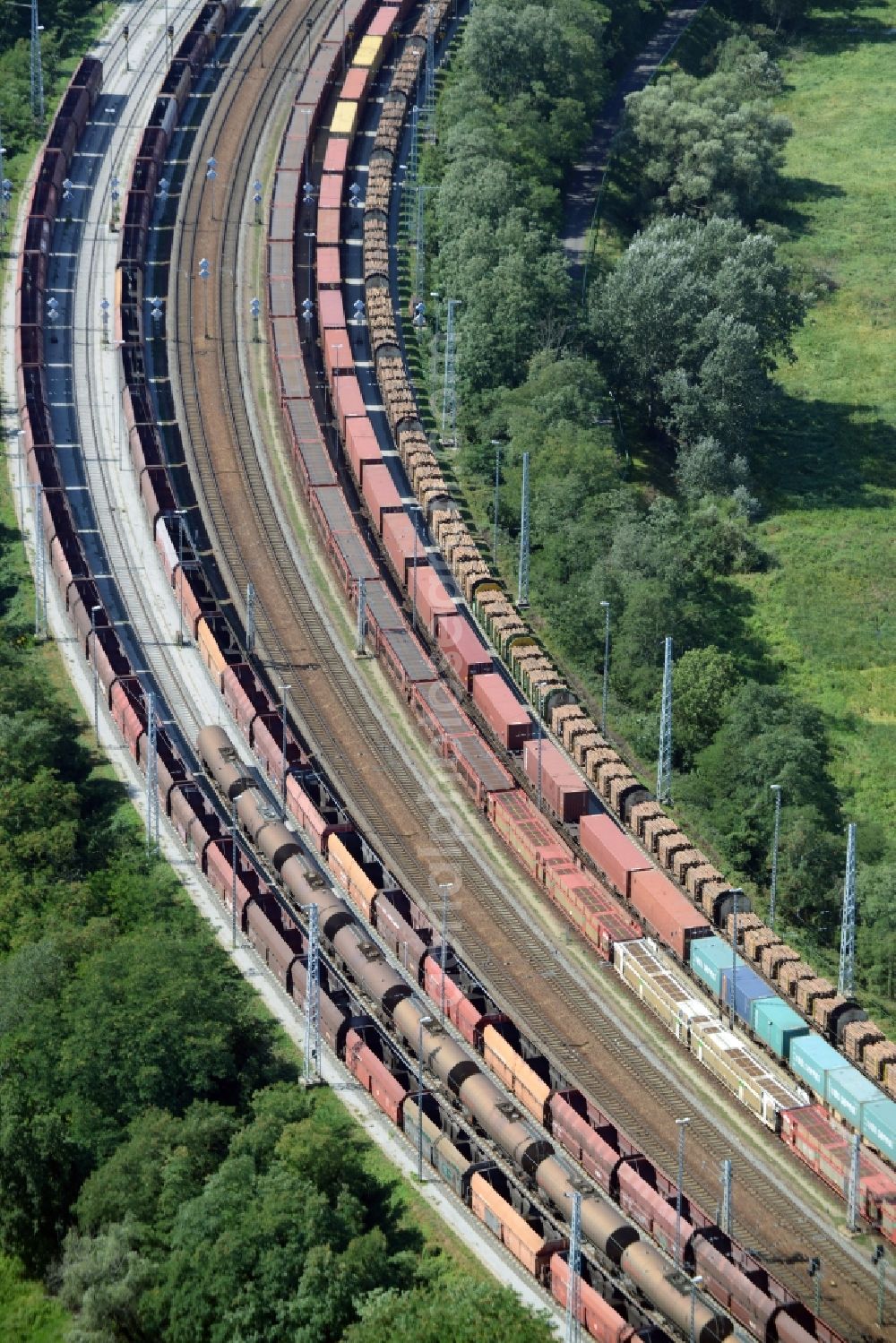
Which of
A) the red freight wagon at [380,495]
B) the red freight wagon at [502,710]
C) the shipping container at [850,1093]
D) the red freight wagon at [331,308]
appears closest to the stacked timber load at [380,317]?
the red freight wagon at [331,308]

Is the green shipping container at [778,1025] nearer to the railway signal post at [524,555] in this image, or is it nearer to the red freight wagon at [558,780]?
the red freight wagon at [558,780]

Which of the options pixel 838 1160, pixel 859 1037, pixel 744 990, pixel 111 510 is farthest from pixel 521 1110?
pixel 111 510

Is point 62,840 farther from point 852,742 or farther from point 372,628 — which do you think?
point 852,742

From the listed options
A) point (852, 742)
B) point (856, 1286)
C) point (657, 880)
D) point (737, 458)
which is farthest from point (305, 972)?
point (737, 458)

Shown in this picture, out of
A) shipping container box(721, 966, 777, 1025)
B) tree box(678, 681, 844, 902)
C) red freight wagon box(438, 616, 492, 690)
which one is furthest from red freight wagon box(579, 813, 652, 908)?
red freight wagon box(438, 616, 492, 690)

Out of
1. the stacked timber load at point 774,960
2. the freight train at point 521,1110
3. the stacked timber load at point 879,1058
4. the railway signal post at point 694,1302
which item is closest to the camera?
the railway signal post at point 694,1302

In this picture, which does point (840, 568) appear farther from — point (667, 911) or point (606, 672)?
point (667, 911)
